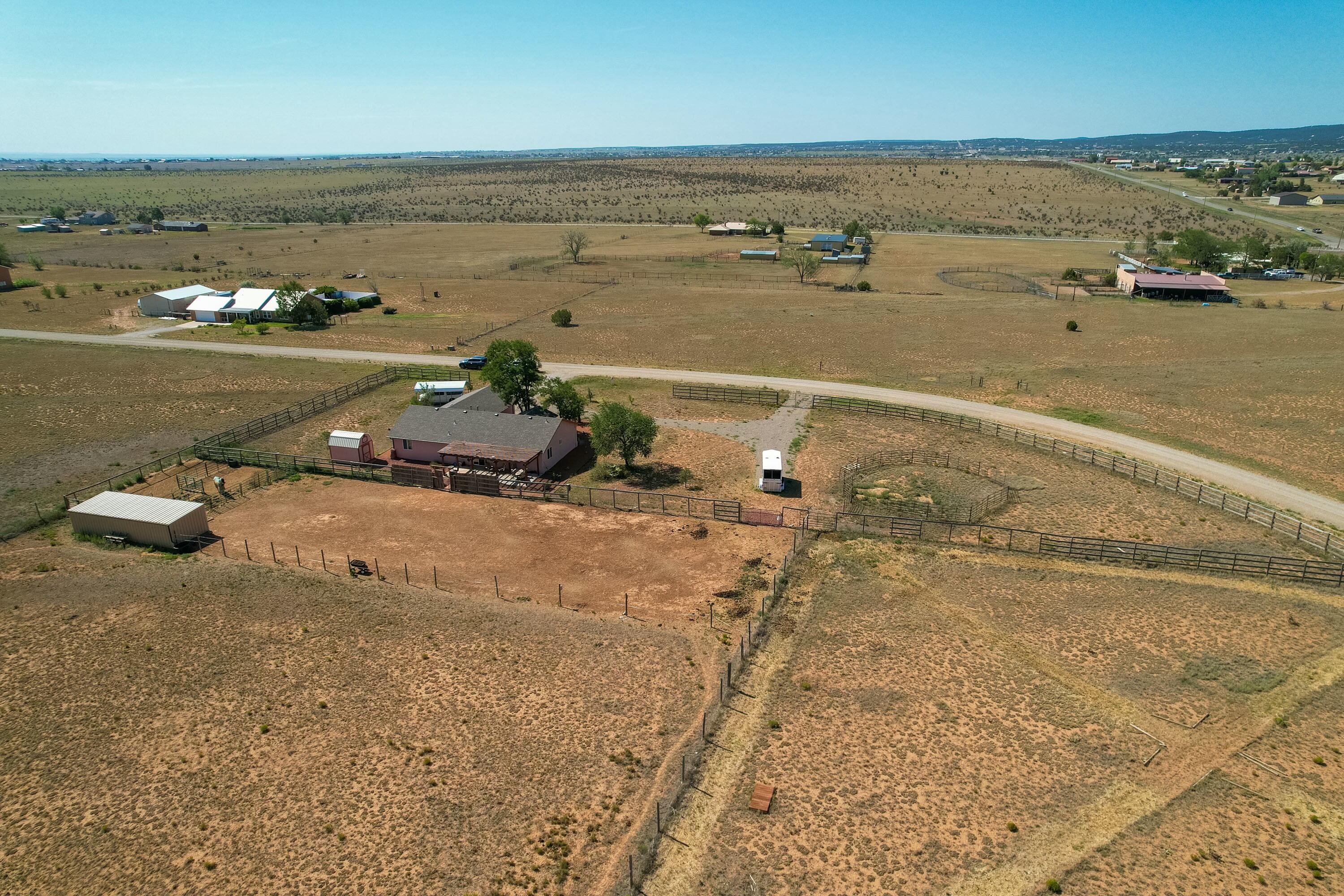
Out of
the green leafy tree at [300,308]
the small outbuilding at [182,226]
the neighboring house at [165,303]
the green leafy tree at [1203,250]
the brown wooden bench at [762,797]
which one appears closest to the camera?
the brown wooden bench at [762,797]

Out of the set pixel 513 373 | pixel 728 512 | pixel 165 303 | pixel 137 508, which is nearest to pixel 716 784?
pixel 728 512

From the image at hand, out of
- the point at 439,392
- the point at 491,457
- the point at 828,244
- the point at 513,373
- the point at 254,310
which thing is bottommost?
the point at 491,457

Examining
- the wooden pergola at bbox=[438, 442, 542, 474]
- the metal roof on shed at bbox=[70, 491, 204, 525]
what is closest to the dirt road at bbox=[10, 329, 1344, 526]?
the wooden pergola at bbox=[438, 442, 542, 474]

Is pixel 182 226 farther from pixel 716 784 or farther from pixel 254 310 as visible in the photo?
pixel 716 784

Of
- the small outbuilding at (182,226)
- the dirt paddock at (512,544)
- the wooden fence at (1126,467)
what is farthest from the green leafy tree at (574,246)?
the dirt paddock at (512,544)

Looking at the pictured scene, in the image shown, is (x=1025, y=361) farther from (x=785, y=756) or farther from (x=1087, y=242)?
(x=1087, y=242)

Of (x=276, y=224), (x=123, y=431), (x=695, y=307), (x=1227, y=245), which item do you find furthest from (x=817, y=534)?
(x=276, y=224)

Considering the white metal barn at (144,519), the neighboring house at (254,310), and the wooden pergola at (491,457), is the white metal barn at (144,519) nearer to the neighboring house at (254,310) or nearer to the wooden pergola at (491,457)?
Answer: the wooden pergola at (491,457)

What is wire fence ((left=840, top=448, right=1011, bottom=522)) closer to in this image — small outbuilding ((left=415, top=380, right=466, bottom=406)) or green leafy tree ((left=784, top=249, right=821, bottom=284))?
small outbuilding ((left=415, top=380, right=466, bottom=406))
